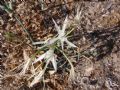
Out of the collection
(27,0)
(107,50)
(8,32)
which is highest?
(27,0)

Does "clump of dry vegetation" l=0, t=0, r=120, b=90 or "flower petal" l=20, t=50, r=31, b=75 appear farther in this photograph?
"clump of dry vegetation" l=0, t=0, r=120, b=90

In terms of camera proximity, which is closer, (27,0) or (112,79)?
(112,79)

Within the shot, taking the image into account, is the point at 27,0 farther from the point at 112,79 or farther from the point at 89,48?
the point at 112,79

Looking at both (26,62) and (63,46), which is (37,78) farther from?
(63,46)

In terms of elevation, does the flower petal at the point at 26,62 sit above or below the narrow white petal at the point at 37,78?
above

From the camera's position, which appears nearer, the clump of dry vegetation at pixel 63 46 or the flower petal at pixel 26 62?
the flower petal at pixel 26 62

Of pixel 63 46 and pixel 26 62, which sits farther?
pixel 63 46

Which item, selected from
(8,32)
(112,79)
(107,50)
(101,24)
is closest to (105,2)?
(101,24)

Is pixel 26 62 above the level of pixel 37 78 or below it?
above

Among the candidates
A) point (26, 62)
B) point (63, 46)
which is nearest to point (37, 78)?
point (26, 62)

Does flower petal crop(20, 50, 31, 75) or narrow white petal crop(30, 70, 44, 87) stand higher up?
flower petal crop(20, 50, 31, 75)

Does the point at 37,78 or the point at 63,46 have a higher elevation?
the point at 63,46
